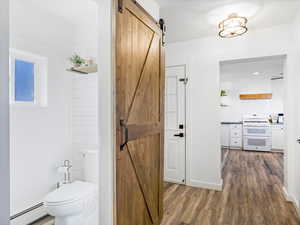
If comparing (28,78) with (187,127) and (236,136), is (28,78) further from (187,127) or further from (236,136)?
(236,136)

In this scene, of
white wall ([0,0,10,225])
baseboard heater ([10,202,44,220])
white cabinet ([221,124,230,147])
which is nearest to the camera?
white wall ([0,0,10,225])

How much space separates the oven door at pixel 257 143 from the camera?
19.7 ft

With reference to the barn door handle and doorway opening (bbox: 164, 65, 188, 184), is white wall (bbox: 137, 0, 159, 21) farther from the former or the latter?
doorway opening (bbox: 164, 65, 188, 184)

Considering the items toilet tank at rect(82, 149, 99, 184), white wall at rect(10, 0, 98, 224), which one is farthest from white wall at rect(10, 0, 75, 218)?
toilet tank at rect(82, 149, 99, 184)

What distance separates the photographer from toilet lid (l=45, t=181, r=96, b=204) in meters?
1.87

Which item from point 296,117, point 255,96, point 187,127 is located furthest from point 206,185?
point 255,96

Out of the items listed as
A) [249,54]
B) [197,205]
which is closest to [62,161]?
[197,205]

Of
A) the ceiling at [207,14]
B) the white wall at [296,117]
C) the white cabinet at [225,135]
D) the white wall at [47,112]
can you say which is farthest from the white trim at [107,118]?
the white cabinet at [225,135]

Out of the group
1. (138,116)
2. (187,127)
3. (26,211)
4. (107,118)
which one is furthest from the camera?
(187,127)

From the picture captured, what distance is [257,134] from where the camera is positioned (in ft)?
20.1

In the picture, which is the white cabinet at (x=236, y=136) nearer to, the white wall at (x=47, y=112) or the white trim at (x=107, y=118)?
the white wall at (x=47, y=112)

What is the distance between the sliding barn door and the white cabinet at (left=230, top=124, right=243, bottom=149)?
5.23 metres

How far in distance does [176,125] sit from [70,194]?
6.99ft

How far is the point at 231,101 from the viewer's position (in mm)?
7016
